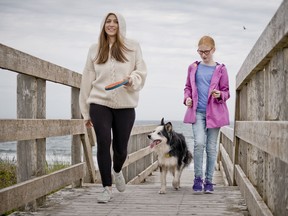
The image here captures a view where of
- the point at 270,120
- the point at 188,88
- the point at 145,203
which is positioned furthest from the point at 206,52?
the point at 270,120

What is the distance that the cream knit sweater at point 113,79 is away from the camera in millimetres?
5242

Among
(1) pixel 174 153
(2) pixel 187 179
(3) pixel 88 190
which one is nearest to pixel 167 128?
(1) pixel 174 153

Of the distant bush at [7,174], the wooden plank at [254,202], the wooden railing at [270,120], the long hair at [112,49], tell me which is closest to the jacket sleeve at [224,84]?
the wooden railing at [270,120]

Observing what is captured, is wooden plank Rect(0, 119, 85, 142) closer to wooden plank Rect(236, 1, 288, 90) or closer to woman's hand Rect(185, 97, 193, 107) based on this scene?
woman's hand Rect(185, 97, 193, 107)

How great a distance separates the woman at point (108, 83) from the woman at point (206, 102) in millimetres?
867

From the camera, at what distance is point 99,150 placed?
534 cm

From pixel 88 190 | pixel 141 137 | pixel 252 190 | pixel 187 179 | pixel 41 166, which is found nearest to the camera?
pixel 252 190

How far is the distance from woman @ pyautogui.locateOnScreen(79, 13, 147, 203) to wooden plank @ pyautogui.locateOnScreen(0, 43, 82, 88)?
0.28 m

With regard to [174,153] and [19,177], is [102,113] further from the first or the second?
[174,153]

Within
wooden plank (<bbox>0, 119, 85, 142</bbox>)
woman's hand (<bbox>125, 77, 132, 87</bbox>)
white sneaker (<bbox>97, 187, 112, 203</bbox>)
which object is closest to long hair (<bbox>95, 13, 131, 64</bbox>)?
woman's hand (<bbox>125, 77, 132, 87</bbox>)

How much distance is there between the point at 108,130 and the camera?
5262 mm

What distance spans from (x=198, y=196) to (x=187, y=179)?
19.9ft

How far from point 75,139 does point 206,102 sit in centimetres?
169

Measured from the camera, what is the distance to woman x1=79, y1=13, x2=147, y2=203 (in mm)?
5246
